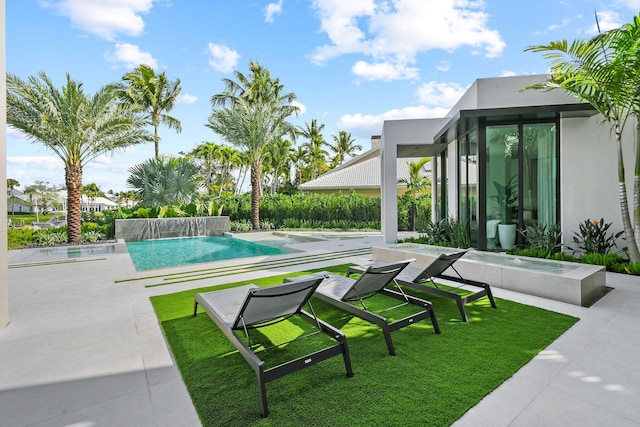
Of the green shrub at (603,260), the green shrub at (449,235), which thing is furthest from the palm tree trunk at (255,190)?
the green shrub at (603,260)

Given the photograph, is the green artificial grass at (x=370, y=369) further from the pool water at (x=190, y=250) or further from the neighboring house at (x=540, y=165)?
the pool water at (x=190, y=250)

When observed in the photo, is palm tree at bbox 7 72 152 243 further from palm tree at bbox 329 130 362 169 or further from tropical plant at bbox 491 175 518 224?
palm tree at bbox 329 130 362 169

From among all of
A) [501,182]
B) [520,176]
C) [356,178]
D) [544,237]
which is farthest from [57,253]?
[356,178]

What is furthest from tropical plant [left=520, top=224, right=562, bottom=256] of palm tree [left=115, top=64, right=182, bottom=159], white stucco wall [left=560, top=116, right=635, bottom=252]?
palm tree [left=115, top=64, right=182, bottom=159]

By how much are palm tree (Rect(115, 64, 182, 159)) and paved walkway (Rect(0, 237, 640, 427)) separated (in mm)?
18429

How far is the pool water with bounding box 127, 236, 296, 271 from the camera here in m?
9.95

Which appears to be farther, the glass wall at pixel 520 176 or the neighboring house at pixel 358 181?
the neighboring house at pixel 358 181

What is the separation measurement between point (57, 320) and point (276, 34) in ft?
46.3

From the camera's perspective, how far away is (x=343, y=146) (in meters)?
44.6

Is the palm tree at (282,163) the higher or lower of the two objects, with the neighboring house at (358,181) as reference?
higher

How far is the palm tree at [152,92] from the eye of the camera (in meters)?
20.9

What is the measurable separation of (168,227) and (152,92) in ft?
35.8

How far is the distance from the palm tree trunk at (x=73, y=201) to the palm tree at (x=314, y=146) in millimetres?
29167

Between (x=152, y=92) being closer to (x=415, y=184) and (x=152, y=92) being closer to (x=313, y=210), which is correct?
(x=313, y=210)
